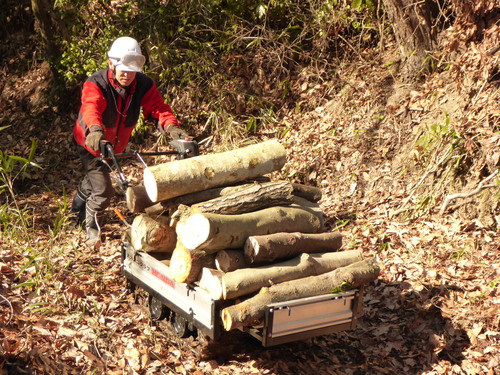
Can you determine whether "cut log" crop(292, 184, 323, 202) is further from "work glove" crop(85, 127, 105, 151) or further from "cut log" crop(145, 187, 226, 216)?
"work glove" crop(85, 127, 105, 151)

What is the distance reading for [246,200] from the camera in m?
4.73

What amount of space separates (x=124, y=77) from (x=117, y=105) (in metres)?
0.43

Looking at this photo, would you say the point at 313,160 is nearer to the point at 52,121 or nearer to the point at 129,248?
the point at 129,248

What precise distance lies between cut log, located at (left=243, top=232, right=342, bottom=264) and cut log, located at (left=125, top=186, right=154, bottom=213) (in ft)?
3.75

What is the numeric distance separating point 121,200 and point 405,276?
4350mm

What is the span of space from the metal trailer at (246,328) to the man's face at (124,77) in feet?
6.04

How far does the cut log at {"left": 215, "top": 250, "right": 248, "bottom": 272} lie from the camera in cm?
440

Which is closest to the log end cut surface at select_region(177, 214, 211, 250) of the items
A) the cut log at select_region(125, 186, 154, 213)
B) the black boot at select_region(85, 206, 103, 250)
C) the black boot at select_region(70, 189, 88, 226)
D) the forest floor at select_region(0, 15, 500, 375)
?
the cut log at select_region(125, 186, 154, 213)

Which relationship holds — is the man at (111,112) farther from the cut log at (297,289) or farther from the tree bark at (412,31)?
the tree bark at (412,31)

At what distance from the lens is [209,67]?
10016 millimetres

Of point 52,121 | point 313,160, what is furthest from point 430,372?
point 52,121

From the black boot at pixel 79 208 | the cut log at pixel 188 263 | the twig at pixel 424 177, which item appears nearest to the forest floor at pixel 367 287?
the twig at pixel 424 177

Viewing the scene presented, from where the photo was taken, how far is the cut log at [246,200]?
4584mm

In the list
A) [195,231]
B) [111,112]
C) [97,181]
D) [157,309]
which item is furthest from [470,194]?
[97,181]
